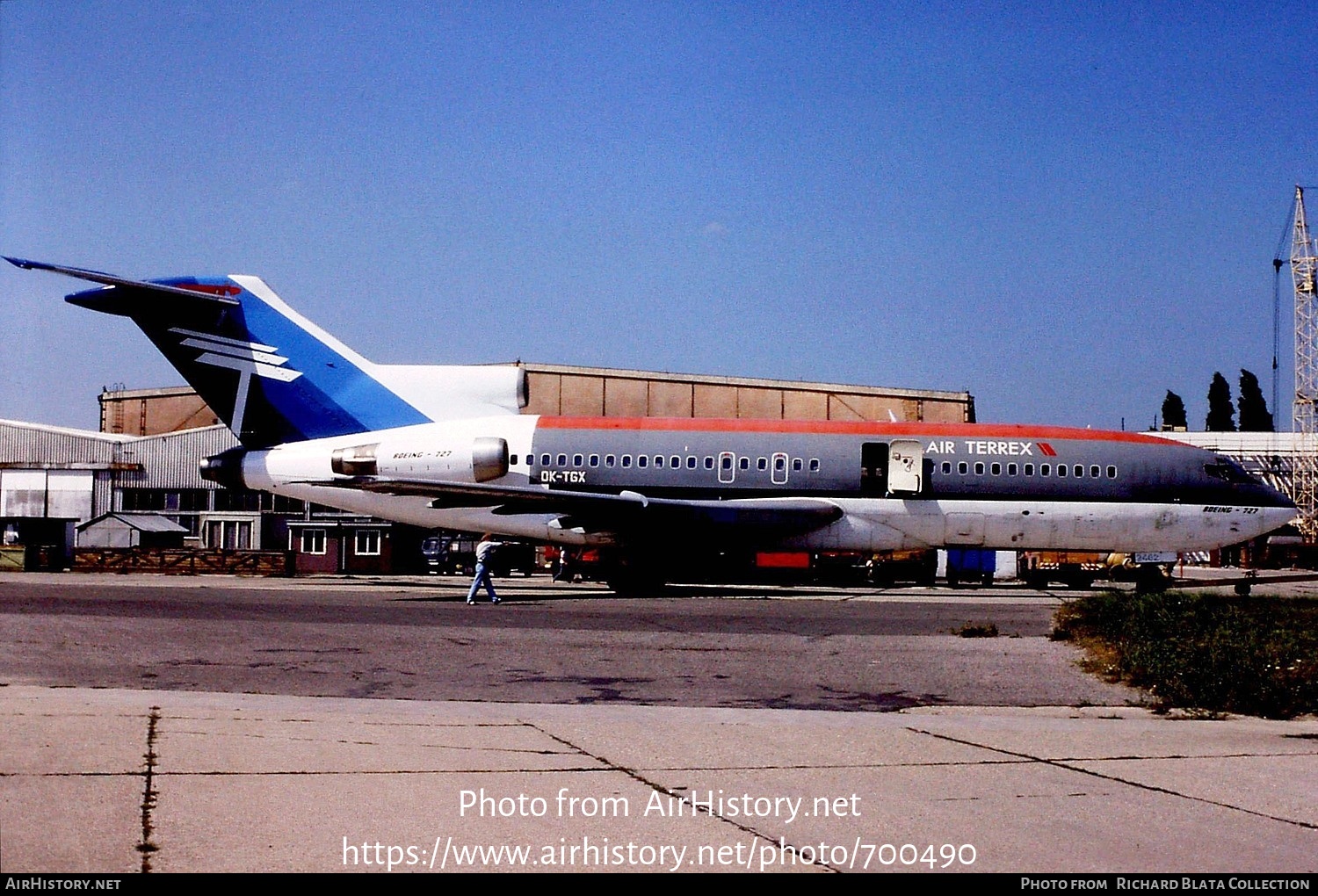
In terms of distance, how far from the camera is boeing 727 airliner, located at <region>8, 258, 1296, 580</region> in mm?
28266

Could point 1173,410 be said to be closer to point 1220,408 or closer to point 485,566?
point 1220,408

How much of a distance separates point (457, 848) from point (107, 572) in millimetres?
37843

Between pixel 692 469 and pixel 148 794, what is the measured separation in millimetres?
23271

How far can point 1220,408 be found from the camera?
114125 millimetres

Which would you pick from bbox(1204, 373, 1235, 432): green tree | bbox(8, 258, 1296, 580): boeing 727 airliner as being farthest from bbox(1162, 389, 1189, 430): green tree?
bbox(8, 258, 1296, 580): boeing 727 airliner

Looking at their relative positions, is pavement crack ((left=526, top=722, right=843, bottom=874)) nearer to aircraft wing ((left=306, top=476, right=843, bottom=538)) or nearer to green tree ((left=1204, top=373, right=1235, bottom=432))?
aircraft wing ((left=306, top=476, right=843, bottom=538))

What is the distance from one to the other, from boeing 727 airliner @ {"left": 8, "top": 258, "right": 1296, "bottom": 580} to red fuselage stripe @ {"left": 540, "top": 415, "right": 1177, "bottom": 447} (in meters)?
0.08

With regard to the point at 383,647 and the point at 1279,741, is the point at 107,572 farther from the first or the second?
the point at 1279,741

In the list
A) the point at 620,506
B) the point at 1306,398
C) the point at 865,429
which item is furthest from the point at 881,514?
the point at 1306,398

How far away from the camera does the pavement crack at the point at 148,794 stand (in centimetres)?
503

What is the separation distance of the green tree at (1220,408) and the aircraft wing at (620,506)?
9731cm

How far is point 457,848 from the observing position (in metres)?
5.31

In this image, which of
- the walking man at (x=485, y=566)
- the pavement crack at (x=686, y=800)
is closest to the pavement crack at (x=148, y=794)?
the pavement crack at (x=686, y=800)

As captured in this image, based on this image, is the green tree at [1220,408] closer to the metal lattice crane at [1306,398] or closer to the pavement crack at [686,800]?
the metal lattice crane at [1306,398]
